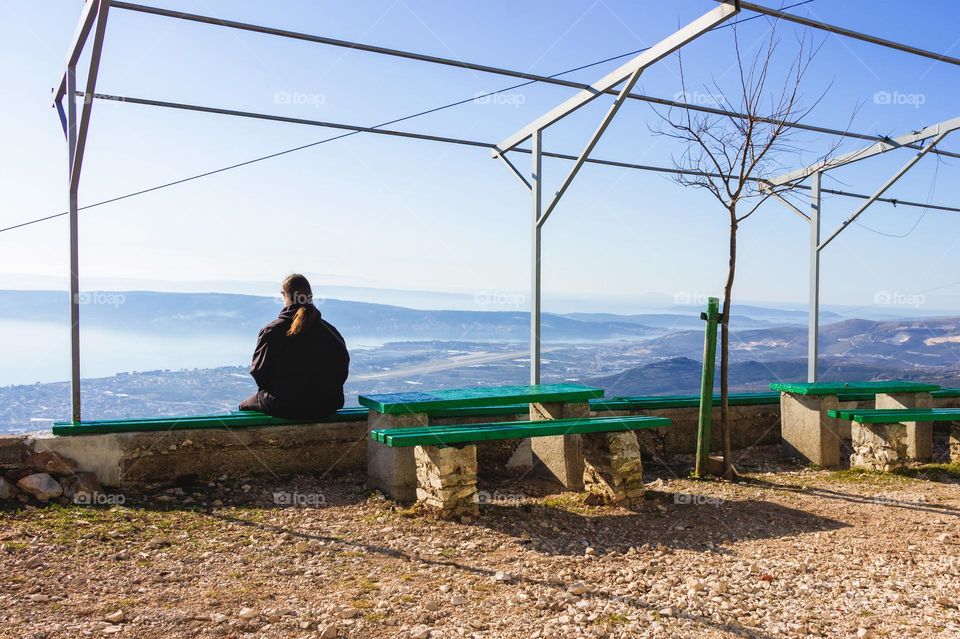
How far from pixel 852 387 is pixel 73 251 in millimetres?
6729

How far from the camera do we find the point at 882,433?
588 centimetres

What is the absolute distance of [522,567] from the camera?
3350mm

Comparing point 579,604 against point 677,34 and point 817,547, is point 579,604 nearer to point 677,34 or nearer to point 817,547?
point 817,547

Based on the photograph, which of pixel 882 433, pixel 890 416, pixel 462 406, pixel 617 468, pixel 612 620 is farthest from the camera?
pixel 882 433

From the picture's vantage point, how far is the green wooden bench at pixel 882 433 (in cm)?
581

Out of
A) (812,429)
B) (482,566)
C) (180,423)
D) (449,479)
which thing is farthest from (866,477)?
(180,423)

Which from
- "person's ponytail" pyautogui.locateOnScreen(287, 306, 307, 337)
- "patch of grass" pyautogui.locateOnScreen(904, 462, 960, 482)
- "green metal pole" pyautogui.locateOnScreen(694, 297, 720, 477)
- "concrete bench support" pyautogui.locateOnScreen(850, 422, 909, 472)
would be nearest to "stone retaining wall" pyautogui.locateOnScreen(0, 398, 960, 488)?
"person's ponytail" pyautogui.locateOnScreen(287, 306, 307, 337)

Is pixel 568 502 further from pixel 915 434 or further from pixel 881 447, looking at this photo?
pixel 915 434

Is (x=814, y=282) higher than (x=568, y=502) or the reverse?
higher

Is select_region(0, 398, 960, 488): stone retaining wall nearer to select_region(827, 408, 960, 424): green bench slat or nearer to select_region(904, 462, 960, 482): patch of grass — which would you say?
Answer: select_region(827, 408, 960, 424): green bench slat

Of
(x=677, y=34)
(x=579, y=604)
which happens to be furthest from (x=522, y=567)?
(x=677, y=34)

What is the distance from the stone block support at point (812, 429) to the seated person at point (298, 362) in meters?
4.26

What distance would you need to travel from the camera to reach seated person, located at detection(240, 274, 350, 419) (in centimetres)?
471

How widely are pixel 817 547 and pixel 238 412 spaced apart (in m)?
3.84
